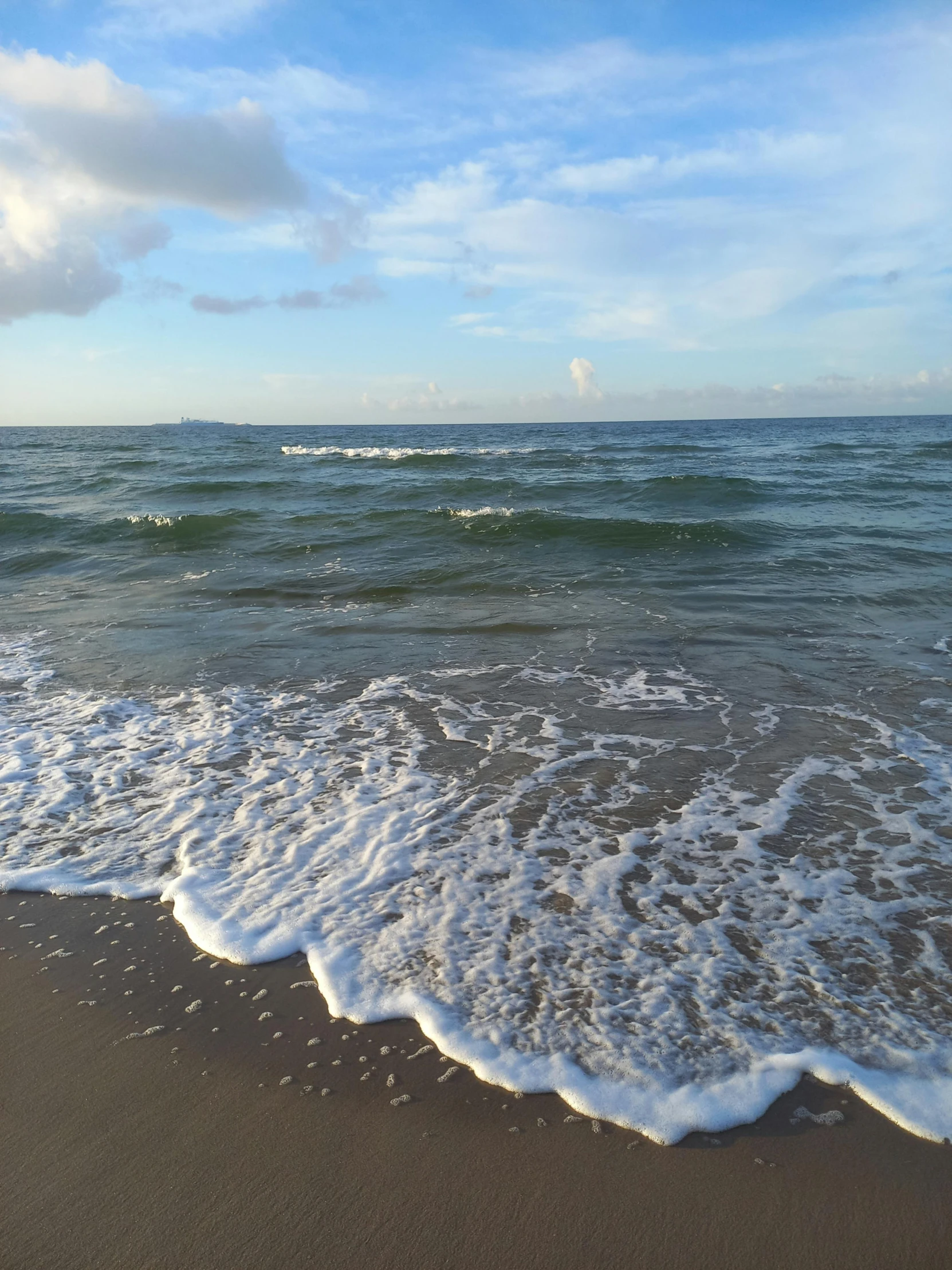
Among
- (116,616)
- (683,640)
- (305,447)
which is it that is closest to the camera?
(683,640)

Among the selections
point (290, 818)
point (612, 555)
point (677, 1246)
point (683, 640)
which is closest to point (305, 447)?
point (612, 555)

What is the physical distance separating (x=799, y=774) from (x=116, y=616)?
7.55m

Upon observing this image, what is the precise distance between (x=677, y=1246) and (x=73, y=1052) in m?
1.95

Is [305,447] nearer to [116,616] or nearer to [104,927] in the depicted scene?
[116,616]

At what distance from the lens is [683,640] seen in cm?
747

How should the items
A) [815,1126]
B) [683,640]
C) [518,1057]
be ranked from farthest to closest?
1. [683,640]
2. [518,1057]
3. [815,1126]

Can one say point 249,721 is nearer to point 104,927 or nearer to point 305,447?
point 104,927

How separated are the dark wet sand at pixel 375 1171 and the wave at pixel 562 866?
119 mm

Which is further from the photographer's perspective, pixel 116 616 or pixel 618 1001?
pixel 116 616

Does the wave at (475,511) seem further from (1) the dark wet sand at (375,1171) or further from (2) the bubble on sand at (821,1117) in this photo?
(2) the bubble on sand at (821,1117)

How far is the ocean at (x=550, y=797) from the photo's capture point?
2.61 meters

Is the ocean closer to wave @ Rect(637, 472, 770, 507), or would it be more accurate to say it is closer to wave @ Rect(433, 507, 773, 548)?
wave @ Rect(433, 507, 773, 548)

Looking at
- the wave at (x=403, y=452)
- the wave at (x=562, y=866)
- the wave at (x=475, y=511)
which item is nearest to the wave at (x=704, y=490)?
the wave at (x=475, y=511)

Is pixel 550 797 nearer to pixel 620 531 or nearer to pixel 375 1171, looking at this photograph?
pixel 375 1171
